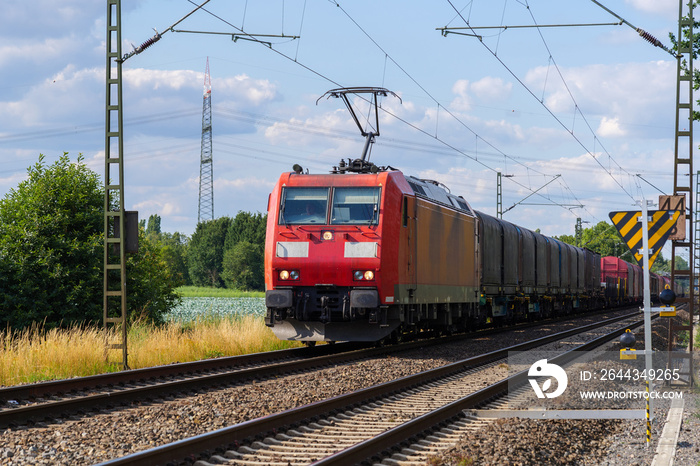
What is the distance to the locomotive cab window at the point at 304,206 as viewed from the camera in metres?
15.8

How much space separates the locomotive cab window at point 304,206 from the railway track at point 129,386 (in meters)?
2.65

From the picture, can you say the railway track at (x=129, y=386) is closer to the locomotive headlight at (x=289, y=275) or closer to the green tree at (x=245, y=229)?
the locomotive headlight at (x=289, y=275)

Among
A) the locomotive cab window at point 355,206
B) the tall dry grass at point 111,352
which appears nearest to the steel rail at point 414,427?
the locomotive cab window at point 355,206

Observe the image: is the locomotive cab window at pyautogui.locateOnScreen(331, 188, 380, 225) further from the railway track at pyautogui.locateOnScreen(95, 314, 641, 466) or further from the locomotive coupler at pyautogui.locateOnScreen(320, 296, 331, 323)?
the railway track at pyautogui.locateOnScreen(95, 314, 641, 466)

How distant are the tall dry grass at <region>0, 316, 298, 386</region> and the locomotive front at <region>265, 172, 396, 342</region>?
1.57 metres

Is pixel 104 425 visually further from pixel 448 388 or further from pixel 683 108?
pixel 683 108

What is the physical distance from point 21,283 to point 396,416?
12459mm

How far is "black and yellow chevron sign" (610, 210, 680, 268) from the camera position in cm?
949

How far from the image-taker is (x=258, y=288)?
324ft

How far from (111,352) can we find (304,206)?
182 inches

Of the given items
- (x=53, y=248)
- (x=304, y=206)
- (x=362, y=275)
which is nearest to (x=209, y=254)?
(x=53, y=248)

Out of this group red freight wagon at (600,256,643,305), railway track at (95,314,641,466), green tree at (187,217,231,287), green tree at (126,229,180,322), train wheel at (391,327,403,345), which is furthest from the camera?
green tree at (187,217,231,287)

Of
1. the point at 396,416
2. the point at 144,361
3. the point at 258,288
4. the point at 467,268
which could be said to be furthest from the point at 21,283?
the point at 258,288

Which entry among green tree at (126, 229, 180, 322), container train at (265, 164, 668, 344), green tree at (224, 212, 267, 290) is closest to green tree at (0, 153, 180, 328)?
green tree at (126, 229, 180, 322)
